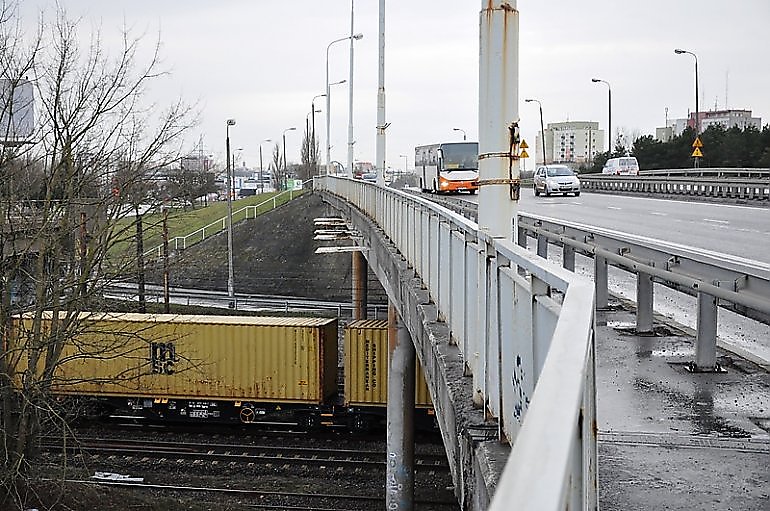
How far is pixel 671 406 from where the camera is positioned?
277 inches

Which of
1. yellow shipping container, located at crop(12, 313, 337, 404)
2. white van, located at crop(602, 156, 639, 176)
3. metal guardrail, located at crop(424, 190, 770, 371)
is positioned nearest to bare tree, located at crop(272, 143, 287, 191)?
white van, located at crop(602, 156, 639, 176)

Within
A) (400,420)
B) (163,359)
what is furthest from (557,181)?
(400,420)

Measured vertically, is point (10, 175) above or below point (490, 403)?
above

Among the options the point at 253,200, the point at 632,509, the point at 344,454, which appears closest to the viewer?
the point at 632,509

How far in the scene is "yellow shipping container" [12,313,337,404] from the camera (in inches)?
1088

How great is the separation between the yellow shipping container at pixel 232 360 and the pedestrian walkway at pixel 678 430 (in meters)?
18.8

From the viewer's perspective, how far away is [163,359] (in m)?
28.5

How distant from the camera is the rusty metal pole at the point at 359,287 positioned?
1668 inches

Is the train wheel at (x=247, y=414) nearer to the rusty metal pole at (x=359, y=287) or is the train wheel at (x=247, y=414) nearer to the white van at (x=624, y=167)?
the rusty metal pole at (x=359, y=287)

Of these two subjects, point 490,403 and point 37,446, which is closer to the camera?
point 490,403

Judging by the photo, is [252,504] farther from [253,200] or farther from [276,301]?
[253,200]

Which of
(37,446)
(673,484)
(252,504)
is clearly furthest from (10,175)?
(673,484)

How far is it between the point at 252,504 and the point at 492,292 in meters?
16.8

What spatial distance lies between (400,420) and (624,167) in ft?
146
